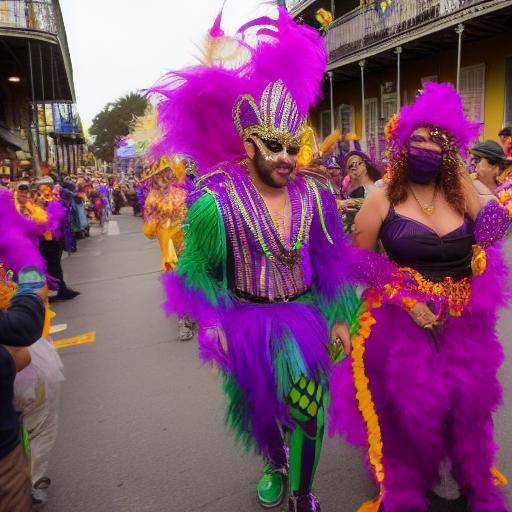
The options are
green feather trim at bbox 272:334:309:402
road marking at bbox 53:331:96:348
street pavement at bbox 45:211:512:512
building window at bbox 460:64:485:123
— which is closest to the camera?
green feather trim at bbox 272:334:309:402

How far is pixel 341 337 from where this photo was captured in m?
2.41

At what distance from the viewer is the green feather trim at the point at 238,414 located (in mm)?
2547

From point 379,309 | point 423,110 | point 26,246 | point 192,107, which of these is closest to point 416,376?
point 379,309

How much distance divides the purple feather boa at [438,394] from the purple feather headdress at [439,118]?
0.57m

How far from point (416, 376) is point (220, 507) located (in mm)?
1256

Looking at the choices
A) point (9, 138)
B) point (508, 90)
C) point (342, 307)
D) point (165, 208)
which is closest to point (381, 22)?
point (508, 90)

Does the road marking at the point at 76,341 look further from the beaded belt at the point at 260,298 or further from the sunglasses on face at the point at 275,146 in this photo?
the sunglasses on face at the point at 275,146

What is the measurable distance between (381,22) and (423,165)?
1422 cm

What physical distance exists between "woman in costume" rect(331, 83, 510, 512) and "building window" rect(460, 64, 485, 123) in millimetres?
11691

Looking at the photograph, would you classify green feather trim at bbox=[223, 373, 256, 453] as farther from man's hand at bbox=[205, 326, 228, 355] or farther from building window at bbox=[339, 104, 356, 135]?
building window at bbox=[339, 104, 356, 135]

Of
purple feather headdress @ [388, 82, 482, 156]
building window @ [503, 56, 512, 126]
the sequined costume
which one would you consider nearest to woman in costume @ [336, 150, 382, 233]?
the sequined costume

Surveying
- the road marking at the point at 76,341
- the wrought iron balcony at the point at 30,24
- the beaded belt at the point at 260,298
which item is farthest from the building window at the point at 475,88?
the beaded belt at the point at 260,298

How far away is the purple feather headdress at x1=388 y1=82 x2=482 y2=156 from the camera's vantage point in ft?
7.57

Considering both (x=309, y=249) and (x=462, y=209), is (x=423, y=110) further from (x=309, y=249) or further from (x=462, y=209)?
(x=309, y=249)
